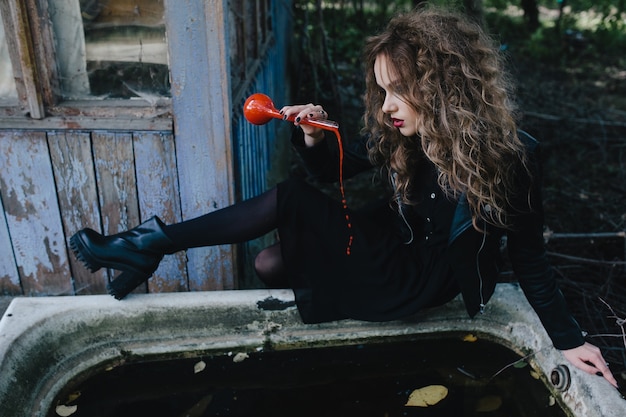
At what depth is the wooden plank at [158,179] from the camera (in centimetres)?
233

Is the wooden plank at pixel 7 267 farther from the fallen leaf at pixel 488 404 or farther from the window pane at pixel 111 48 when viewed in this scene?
the fallen leaf at pixel 488 404

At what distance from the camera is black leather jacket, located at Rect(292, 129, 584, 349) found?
6.23ft

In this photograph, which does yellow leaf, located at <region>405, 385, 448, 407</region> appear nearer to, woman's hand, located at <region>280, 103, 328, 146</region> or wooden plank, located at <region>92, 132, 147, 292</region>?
woman's hand, located at <region>280, 103, 328, 146</region>

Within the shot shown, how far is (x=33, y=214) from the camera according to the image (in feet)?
8.06

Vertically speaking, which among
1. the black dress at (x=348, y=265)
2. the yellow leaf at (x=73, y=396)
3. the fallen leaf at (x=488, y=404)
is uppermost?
the black dress at (x=348, y=265)

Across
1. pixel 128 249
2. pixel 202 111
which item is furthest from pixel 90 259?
pixel 202 111

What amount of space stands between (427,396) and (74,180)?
1.66m

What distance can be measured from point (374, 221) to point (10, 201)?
1.53 m

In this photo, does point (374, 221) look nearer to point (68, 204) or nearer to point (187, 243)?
point (187, 243)

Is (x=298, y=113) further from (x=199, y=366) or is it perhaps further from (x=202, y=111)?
(x=199, y=366)

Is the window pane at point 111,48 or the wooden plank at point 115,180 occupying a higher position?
the window pane at point 111,48

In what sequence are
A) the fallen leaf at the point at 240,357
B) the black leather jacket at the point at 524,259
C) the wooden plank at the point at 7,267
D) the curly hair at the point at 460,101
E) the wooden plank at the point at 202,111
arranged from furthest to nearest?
the wooden plank at the point at 7,267, the fallen leaf at the point at 240,357, the wooden plank at the point at 202,111, the black leather jacket at the point at 524,259, the curly hair at the point at 460,101

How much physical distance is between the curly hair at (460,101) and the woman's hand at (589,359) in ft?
1.62

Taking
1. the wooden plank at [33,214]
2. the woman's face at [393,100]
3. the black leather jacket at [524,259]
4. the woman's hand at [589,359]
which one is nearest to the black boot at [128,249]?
the wooden plank at [33,214]
